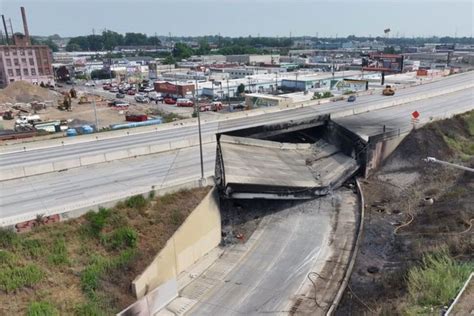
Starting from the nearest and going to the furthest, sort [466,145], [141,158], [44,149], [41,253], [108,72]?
[41,253] → [141,158] → [44,149] → [466,145] → [108,72]

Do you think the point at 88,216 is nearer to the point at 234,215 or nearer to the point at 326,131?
the point at 234,215

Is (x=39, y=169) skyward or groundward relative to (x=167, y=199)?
skyward

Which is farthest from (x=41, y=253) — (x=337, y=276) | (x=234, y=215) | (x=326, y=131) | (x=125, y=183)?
(x=326, y=131)

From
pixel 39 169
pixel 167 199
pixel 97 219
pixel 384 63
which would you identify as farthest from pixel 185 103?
pixel 97 219

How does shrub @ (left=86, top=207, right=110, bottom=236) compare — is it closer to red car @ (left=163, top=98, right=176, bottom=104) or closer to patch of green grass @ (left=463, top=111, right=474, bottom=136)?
patch of green grass @ (left=463, top=111, right=474, bottom=136)

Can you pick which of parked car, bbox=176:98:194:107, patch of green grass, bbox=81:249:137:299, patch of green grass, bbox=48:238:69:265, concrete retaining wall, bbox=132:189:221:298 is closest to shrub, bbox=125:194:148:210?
concrete retaining wall, bbox=132:189:221:298

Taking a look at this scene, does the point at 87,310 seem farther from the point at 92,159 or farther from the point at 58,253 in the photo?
the point at 92,159

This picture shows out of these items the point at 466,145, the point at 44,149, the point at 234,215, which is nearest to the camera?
the point at 234,215
